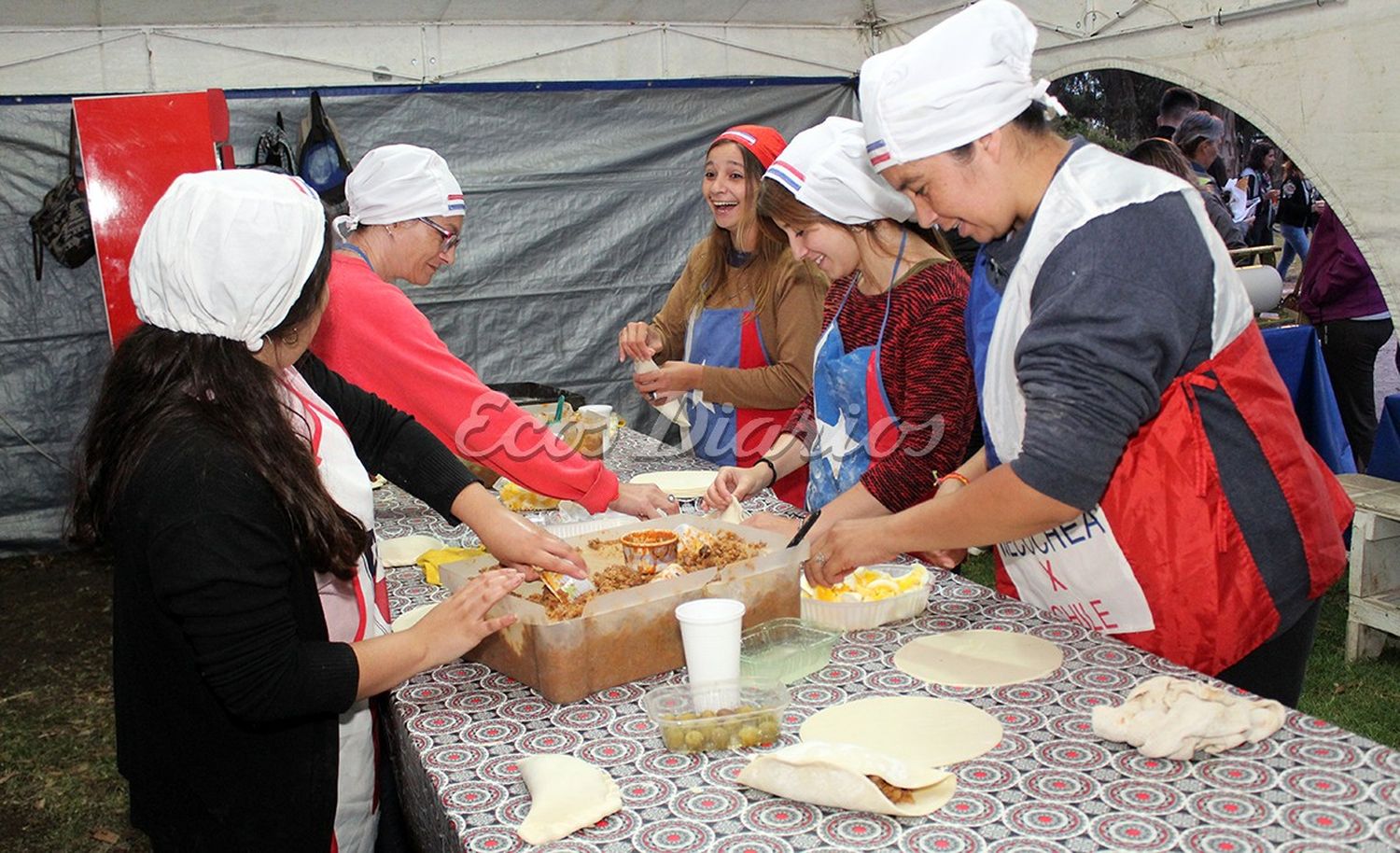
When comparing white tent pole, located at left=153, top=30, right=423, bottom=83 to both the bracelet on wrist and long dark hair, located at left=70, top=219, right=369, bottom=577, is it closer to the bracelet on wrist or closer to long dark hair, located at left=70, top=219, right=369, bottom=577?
the bracelet on wrist

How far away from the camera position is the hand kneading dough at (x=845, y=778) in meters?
1.39

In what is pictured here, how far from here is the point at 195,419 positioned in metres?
1.51

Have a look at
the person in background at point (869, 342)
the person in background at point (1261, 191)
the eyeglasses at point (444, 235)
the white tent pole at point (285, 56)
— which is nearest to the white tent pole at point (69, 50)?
the white tent pole at point (285, 56)

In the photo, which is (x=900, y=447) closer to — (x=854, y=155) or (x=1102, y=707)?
(x=854, y=155)

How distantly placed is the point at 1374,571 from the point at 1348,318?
6.22 ft

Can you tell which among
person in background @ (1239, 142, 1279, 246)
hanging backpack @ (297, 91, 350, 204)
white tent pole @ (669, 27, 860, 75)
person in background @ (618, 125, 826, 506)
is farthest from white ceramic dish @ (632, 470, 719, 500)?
person in background @ (1239, 142, 1279, 246)

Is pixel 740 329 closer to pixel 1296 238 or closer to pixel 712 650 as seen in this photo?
pixel 712 650

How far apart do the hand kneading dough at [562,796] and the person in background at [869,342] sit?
0.93 metres

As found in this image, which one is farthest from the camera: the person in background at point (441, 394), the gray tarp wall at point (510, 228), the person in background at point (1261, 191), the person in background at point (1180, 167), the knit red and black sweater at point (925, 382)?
the person in background at point (1261, 191)

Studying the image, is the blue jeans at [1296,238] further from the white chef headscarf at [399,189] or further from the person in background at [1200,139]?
the white chef headscarf at [399,189]

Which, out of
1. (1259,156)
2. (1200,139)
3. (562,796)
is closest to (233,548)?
(562,796)

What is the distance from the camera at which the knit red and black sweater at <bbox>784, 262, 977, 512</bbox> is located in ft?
8.04

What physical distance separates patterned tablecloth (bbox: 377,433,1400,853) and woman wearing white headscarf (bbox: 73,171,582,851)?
0.56 ft

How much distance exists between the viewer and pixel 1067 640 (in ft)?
6.38
